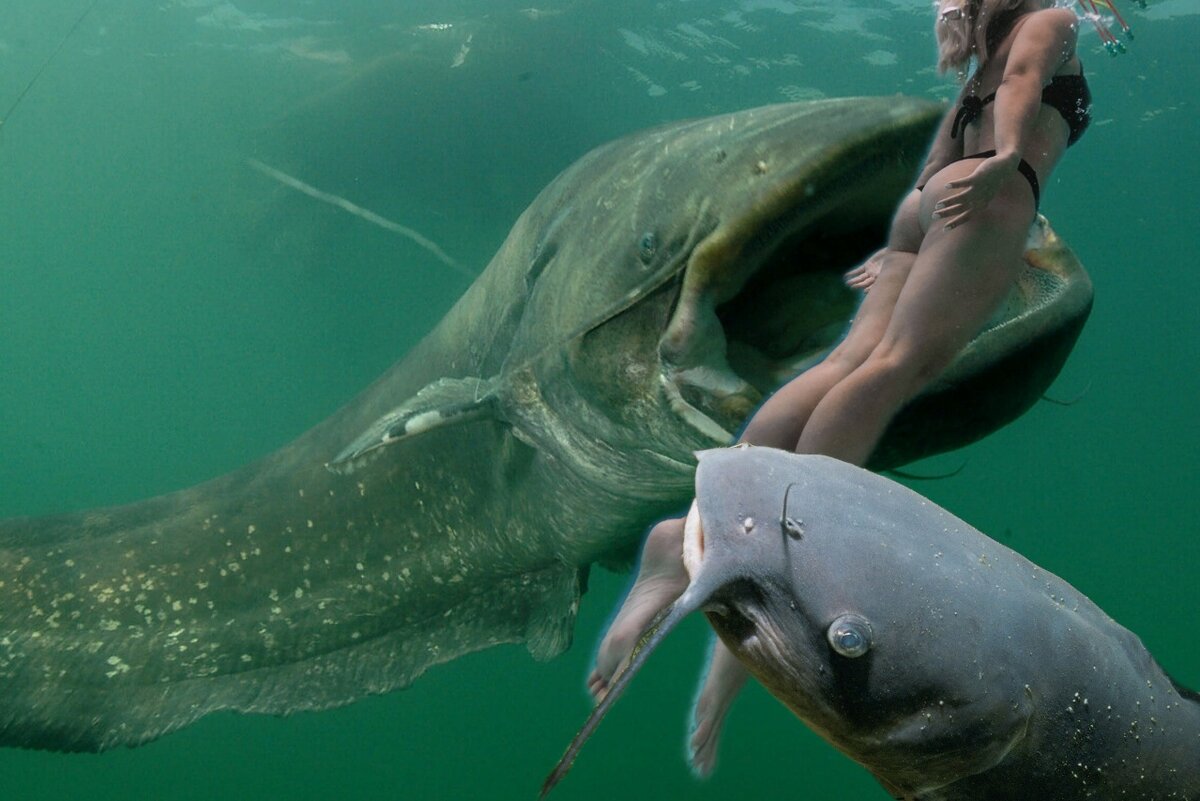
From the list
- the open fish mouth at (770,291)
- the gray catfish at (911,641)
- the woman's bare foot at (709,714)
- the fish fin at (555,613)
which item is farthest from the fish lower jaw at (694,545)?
the fish fin at (555,613)

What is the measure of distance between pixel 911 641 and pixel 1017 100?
53.7 inches

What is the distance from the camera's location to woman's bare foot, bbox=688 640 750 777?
1.57 m

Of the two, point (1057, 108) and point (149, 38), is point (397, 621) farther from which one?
point (149, 38)

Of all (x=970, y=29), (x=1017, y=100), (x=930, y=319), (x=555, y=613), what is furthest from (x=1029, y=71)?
(x=555, y=613)

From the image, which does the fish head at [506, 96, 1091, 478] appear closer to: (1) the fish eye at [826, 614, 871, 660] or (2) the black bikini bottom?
(2) the black bikini bottom

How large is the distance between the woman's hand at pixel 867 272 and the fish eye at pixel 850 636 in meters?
1.21

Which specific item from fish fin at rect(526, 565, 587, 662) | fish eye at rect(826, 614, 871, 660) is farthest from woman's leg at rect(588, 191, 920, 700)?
fish fin at rect(526, 565, 587, 662)

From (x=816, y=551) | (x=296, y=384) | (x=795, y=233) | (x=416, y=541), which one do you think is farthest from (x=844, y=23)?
(x=296, y=384)

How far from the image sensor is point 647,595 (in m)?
1.50

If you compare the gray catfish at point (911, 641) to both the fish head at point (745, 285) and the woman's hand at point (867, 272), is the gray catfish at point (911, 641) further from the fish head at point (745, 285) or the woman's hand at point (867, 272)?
the woman's hand at point (867, 272)

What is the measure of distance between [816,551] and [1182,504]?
62.5 meters

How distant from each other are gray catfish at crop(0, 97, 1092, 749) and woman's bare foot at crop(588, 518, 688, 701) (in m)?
0.56

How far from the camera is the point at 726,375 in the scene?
2.08 m

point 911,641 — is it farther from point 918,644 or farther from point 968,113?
point 968,113
